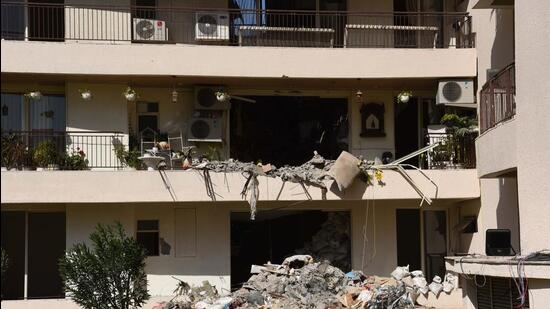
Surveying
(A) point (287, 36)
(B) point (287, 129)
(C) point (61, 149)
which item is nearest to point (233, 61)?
(A) point (287, 36)

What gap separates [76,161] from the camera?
18.5m

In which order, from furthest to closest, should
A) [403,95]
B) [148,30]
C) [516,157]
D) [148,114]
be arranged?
[148,114] < [403,95] < [148,30] < [516,157]

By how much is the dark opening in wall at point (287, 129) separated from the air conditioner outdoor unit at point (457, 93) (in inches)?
112

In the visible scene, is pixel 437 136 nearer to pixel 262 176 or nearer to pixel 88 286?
pixel 262 176

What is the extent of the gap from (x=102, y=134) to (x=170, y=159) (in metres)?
1.88

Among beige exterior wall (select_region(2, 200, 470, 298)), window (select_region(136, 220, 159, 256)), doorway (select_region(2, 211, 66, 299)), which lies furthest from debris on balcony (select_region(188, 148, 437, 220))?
doorway (select_region(2, 211, 66, 299))

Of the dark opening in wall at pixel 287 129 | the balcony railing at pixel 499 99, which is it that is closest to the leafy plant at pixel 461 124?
the balcony railing at pixel 499 99

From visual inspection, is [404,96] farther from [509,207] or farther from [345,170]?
[509,207]

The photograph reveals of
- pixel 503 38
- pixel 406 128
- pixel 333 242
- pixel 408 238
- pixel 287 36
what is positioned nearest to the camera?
pixel 503 38

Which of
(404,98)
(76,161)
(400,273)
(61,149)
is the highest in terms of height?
(404,98)

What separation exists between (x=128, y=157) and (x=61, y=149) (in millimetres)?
1720

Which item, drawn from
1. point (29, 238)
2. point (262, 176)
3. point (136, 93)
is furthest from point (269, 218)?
point (29, 238)

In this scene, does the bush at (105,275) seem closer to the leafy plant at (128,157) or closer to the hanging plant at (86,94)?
the leafy plant at (128,157)

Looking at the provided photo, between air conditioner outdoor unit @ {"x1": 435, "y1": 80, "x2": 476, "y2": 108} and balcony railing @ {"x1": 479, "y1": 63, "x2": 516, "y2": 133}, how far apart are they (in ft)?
7.13
